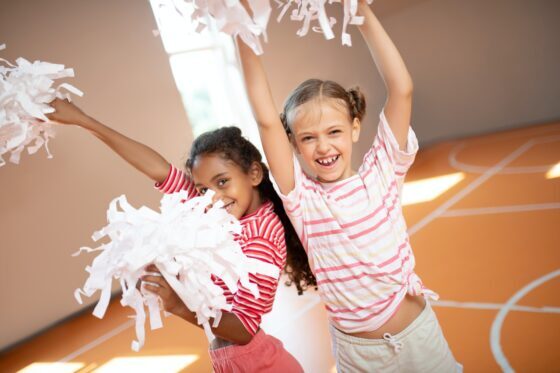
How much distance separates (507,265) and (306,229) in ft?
6.05

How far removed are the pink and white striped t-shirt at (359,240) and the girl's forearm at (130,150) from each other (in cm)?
43

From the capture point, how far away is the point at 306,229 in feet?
3.91

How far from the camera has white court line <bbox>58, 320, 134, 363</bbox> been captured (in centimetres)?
305

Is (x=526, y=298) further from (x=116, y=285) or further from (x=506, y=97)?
(x=506, y=97)

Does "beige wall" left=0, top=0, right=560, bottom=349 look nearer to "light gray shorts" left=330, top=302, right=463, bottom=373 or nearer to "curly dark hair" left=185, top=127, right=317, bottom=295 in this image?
Answer: "curly dark hair" left=185, top=127, right=317, bottom=295

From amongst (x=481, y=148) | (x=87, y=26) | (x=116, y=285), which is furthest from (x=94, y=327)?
(x=481, y=148)

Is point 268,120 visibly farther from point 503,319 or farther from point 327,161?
point 503,319

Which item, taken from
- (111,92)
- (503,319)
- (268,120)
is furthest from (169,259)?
(111,92)

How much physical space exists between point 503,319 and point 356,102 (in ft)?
4.56

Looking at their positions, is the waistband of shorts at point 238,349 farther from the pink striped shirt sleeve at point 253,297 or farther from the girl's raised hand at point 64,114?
the girl's raised hand at point 64,114

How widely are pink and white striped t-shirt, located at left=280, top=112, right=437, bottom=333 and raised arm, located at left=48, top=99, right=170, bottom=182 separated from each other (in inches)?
16.9

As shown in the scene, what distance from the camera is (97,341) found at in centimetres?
318

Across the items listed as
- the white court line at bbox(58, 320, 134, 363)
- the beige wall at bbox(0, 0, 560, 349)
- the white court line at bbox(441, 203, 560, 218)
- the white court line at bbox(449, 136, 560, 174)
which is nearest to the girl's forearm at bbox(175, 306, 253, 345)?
the white court line at bbox(58, 320, 134, 363)

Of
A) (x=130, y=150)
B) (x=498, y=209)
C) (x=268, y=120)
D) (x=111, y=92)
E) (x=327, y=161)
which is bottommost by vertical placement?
(x=498, y=209)
